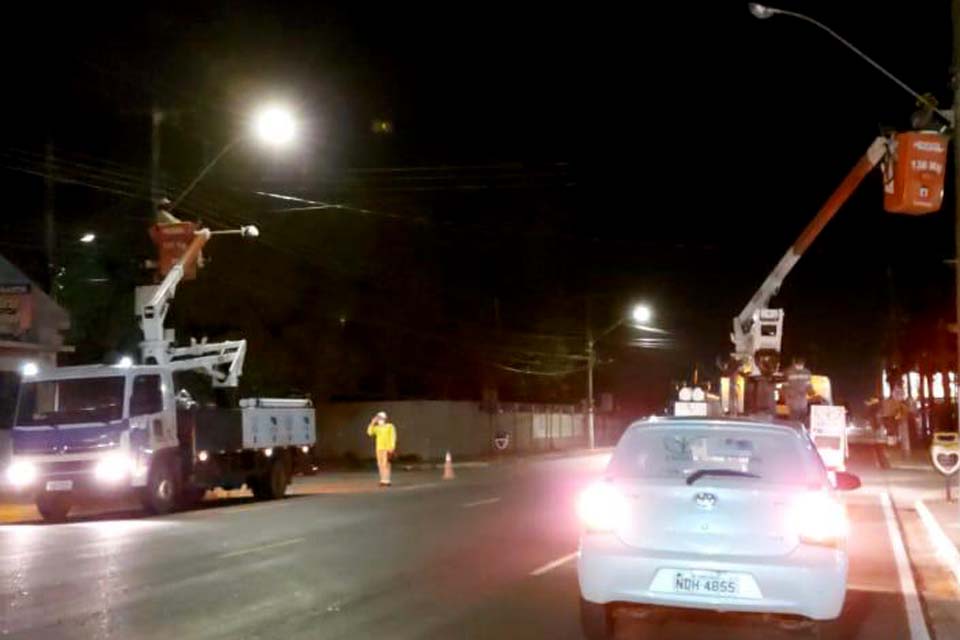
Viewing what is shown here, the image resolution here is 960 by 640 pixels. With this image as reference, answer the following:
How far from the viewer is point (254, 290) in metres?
37.7

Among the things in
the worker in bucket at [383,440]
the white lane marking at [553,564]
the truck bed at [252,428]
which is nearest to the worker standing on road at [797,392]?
the worker in bucket at [383,440]

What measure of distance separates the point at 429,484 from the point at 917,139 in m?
17.4

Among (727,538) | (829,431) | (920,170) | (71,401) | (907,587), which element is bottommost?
(907,587)

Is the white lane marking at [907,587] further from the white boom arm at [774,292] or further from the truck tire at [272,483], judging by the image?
the truck tire at [272,483]

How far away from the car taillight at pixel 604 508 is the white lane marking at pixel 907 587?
9.43 ft

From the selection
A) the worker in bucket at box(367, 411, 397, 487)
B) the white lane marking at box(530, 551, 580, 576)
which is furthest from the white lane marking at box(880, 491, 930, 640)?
the worker in bucket at box(367, 411, 397, 487)

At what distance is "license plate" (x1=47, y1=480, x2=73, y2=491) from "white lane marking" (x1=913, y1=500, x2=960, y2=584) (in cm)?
1336

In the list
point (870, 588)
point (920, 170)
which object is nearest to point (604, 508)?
point (870, 588)

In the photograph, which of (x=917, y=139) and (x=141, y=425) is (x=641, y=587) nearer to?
(x=917, y=139)

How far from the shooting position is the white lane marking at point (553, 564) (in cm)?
1273

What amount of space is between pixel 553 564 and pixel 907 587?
12.1 feet

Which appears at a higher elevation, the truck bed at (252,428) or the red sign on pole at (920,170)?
the red sign on pole at (920,170)

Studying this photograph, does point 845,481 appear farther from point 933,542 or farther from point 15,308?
point 15,308

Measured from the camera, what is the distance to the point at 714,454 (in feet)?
29.8
